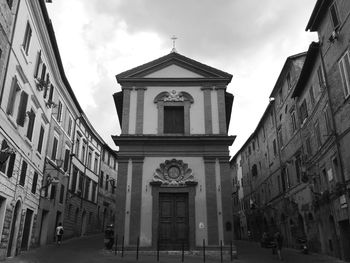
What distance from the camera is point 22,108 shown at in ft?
60.5

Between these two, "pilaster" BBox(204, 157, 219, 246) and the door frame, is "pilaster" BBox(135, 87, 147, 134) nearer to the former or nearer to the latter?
the door frame

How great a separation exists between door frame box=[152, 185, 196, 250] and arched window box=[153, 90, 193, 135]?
3.73m

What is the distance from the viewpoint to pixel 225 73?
23.2 m

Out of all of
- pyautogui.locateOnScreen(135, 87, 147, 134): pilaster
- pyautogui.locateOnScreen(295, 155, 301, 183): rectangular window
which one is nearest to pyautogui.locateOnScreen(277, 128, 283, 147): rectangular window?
pyautogui.locateOnScreen(295, 155, 301, 183): rectangular window

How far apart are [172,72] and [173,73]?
0.33 feet

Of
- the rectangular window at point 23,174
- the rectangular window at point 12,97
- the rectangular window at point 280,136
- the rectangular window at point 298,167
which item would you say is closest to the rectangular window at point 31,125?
the rectangular window at point 23,174

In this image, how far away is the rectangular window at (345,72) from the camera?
17062 mm

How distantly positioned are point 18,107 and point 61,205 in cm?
1330

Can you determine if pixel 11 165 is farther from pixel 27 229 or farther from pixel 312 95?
pixel 312 95

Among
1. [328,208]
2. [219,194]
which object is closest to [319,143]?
[328,208]

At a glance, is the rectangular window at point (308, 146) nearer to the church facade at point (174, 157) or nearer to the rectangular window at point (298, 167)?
the rectangular window at point (298, 167)

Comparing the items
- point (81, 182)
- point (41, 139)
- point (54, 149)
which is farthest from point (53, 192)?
point (81, 182)

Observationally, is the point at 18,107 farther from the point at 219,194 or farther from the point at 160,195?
the point at 219,194

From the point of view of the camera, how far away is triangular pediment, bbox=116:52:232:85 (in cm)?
2308
